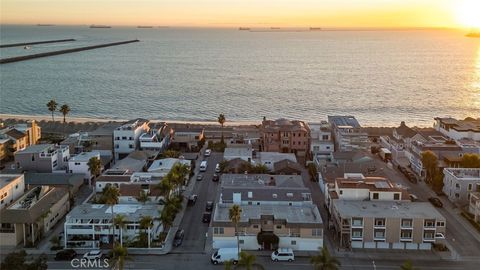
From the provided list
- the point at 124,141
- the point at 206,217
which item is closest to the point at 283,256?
the point at 206,217

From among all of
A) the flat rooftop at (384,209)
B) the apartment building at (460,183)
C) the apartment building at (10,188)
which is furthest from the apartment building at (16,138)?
the apartment building at (460,183)

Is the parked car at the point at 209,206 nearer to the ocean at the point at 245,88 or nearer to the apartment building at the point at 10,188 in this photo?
the apartment building at the point at 10,188

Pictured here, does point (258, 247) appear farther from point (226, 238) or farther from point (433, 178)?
point (433, 178)

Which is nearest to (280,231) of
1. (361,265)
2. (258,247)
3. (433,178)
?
(258,247)

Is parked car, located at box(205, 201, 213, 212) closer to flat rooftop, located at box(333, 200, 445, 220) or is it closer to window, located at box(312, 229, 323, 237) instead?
flat rooftop, located at box(333, 200, 445, 220)

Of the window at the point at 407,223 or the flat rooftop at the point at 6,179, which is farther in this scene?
the flat rooftop at the point at 6,179

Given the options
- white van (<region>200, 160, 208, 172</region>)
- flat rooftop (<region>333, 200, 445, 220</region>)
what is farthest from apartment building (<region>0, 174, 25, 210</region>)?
flat rooftop (<region>333, 200, 445, 220</region>)
